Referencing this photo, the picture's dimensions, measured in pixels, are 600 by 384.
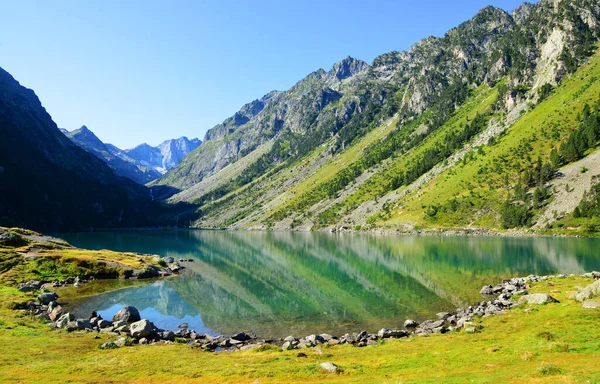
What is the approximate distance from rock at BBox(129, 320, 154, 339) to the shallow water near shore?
23.7 feet

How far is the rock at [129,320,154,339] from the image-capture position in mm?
32656

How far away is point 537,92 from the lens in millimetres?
199250

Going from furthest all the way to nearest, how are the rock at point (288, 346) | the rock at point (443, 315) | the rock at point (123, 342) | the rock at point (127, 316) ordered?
the rock at point (127, 316) → the rock at point (443, 315) → the rock at point (123, 342) → the rock at point (288, 346)

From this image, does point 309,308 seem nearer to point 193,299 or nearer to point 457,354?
point 193,299

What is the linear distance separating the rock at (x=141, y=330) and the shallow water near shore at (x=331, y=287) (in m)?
7.22

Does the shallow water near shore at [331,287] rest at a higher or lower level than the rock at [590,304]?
lower

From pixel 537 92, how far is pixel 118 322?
232 metres

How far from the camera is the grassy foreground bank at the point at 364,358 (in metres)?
19.0

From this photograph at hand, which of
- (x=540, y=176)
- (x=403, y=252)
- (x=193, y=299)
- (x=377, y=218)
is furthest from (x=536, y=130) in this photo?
(x=193, y=299)

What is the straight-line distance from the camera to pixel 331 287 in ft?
197

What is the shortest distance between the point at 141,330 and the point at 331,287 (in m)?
33.9

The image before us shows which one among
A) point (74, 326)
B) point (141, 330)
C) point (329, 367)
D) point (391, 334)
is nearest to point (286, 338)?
point (391, 334)

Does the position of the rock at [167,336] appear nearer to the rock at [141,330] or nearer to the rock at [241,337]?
the rock at [141,330]

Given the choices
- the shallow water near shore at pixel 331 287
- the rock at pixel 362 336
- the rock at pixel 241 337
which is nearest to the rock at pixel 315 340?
the rock at pixel 362 336
